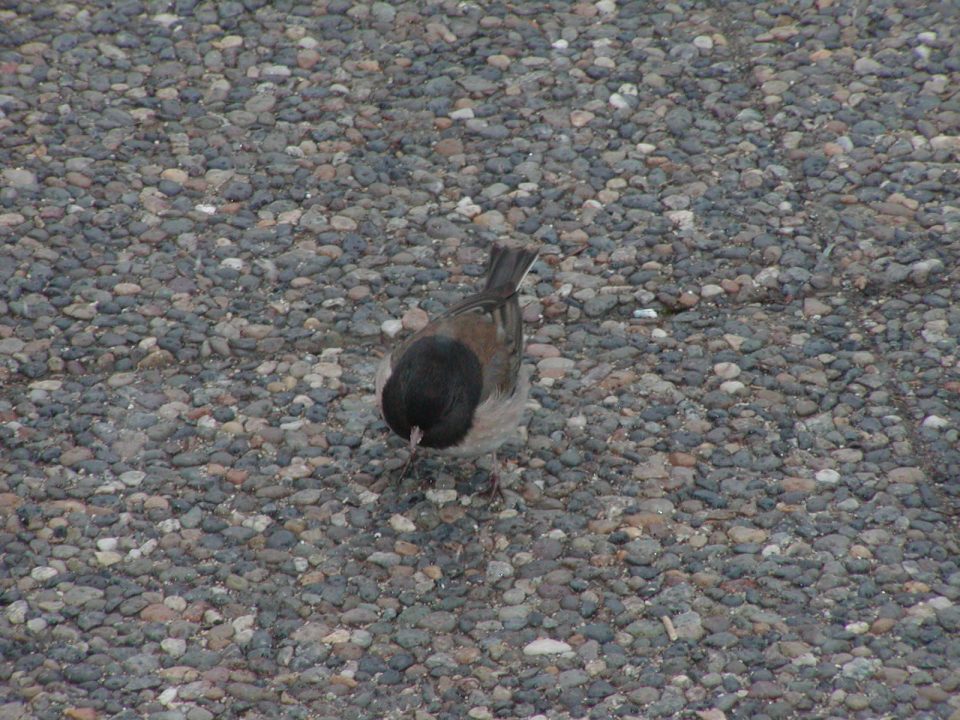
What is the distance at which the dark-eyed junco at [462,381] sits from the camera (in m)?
4.98

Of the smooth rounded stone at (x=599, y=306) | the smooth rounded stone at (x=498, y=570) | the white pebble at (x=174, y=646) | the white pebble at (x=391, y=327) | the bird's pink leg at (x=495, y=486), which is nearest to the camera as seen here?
the white pebble at (x=174, y=646)

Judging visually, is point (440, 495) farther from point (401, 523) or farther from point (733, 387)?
point (733, 387)

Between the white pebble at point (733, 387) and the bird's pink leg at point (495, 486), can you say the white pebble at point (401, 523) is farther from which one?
the white pebble at point (733, 387)

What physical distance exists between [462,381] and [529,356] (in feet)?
2.66

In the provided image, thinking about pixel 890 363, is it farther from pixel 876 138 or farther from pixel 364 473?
pixel 364 473

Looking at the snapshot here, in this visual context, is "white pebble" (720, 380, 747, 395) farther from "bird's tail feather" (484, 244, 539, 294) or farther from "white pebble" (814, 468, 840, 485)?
"bird's tail feather" (484, 244, 539, 294)

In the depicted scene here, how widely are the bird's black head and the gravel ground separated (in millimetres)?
381

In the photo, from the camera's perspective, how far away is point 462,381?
5.13 m

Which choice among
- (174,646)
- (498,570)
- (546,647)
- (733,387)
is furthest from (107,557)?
(733,387)

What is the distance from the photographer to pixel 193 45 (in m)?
7.28

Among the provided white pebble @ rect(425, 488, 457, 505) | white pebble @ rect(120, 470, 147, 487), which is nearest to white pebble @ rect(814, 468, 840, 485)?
white pebble @ rect(425, 488, 457, 505)

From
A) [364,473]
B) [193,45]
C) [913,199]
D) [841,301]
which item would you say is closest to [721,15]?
[913,199]

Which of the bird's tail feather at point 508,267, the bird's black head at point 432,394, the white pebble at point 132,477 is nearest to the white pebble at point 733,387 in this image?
the bird's tail feather at point 508,267

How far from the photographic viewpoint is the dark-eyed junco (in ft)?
16.4
